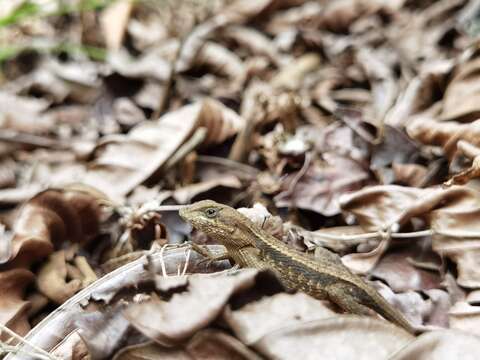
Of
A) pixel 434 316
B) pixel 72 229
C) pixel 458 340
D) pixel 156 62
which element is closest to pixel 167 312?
pixel 458 340

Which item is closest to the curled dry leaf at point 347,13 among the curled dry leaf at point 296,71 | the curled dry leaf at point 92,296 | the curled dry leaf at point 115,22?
the curled dry leaf at point 296,71

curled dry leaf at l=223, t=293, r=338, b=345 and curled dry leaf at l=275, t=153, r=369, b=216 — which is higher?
curled dry leaf at l=223, t=293, r=338, b=345

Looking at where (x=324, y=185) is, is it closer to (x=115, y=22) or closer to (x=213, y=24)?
(x=213, y=24)

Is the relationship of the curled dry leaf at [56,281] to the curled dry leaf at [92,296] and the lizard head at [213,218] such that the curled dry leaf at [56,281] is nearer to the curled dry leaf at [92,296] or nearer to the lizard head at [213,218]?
the curled dry leaf at [92,296]

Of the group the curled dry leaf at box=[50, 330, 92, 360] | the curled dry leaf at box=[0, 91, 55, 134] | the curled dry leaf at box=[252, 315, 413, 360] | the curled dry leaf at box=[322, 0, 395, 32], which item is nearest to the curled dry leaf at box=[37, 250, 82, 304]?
the curled dry leaf at box=[50, 330, 92, 360]

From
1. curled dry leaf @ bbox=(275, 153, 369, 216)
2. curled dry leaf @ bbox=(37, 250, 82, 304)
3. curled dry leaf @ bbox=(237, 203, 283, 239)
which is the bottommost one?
curled dry leaf @ bbox=(37, 250, 82, 304)

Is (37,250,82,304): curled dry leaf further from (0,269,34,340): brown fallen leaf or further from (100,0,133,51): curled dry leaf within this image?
(100,0,133,51): curled dry leaf

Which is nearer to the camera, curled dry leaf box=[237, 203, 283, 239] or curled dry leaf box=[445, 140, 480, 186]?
curled dry leaf box=[445, 140, 480, 186]
